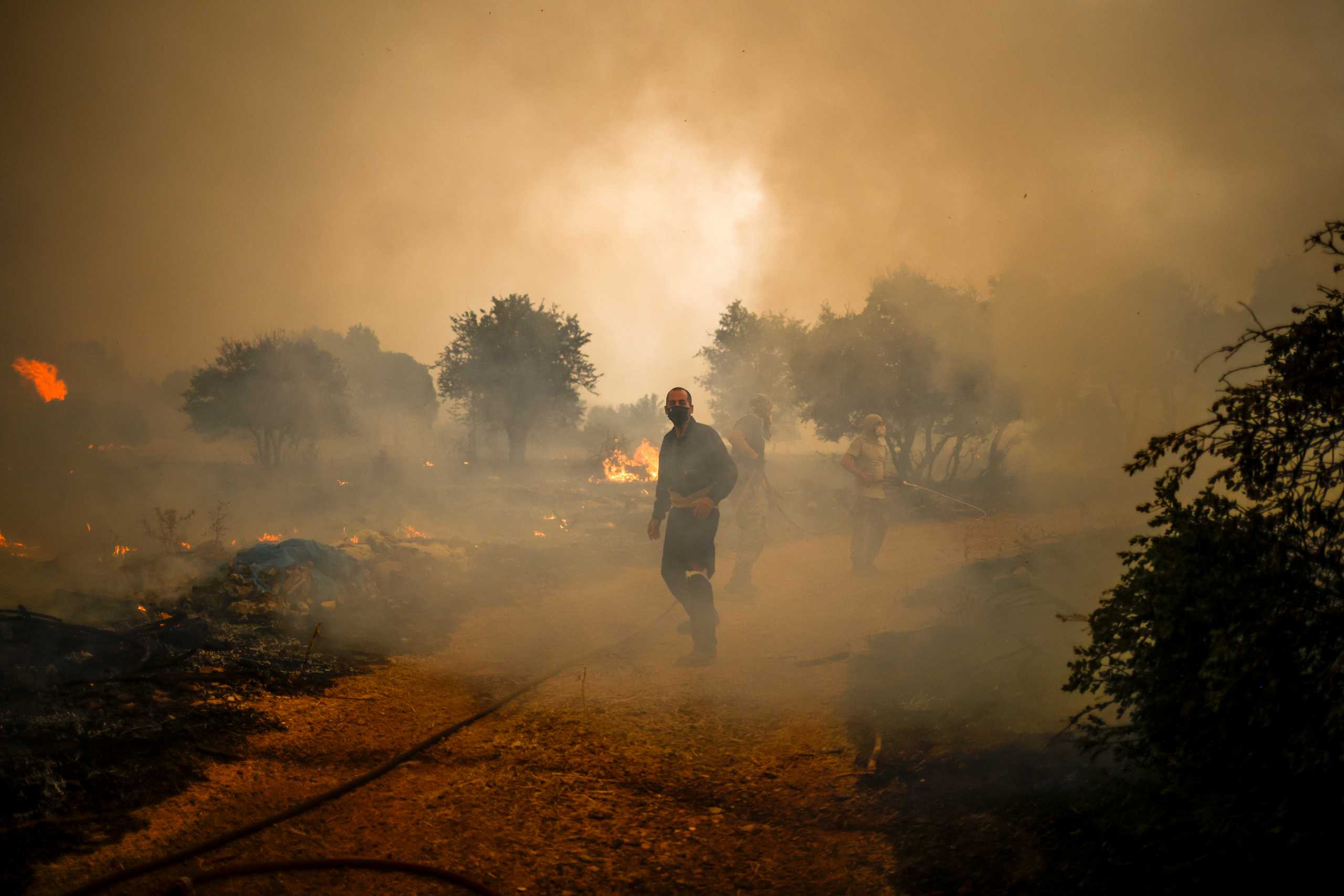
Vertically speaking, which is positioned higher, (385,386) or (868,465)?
(385,386)

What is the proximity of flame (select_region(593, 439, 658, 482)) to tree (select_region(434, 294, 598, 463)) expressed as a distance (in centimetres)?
573

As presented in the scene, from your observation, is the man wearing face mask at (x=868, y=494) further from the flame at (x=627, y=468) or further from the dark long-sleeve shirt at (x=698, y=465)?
the flame at (x=627, y=468)

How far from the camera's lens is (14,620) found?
4.47m

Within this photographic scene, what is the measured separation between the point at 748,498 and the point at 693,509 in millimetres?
3343

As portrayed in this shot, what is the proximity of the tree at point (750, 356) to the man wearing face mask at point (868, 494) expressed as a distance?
18128 mm

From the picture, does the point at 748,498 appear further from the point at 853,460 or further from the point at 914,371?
the point at 914,371

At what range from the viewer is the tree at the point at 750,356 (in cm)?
3016

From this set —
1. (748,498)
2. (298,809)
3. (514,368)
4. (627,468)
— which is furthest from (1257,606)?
(514,368)

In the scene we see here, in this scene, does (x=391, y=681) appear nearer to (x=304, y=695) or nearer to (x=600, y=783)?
(x=304, y=695)

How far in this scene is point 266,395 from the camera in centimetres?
2545

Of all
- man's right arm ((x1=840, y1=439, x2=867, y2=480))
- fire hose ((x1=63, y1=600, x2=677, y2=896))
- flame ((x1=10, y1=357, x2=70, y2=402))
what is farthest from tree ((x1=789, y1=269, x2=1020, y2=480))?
flame ((x1=10, y1=357, x2=70, y2=402))

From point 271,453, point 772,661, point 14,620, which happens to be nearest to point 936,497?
point 772,661

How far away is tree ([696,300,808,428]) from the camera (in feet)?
98.9

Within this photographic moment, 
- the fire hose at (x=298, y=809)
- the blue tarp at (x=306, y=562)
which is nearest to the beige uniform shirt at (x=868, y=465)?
the fire hose at (x=298, y=809)
